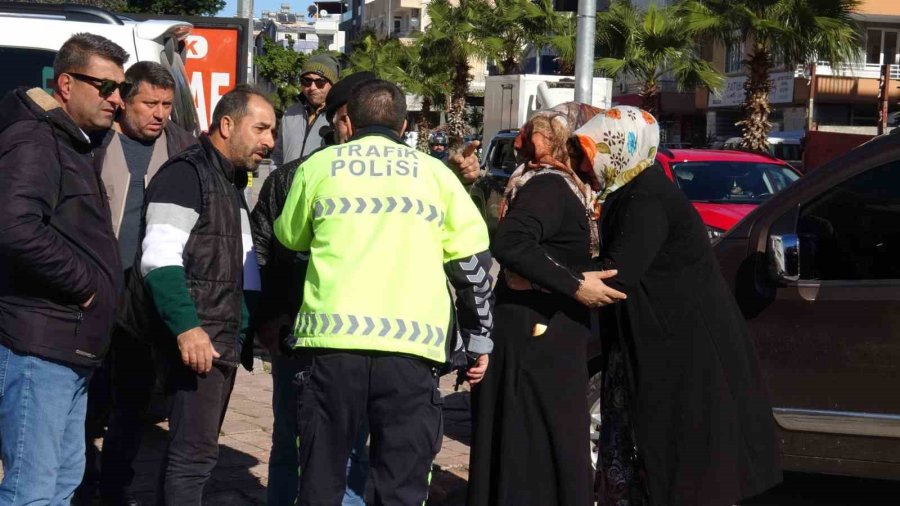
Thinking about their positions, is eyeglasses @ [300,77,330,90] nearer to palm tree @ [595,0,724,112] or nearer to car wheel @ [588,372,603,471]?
car wheel @ [588,372,603,471]

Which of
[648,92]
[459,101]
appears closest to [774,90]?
[459,101]

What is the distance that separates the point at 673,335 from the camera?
439 centimetres

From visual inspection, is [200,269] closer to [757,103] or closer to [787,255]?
[787,255]

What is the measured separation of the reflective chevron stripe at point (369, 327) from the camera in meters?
3.78

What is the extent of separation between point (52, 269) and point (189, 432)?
0.99 meters

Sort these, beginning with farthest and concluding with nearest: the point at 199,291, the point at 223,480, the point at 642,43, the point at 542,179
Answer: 1. the point at 642,43
2. the point at 223,480
3. the point at 542,179
4. the point at 199,291

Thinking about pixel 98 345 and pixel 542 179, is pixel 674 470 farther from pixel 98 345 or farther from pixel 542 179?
pixel 98 345

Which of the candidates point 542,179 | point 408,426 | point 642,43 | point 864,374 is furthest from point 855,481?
point 642,43

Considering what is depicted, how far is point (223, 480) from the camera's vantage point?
5895 mm

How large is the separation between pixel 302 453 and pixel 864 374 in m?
2.57

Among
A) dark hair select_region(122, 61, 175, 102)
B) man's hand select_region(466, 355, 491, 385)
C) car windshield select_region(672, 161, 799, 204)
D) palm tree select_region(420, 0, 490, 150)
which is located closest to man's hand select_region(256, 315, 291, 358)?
man's hand select_region(466, 355, 491, 385)

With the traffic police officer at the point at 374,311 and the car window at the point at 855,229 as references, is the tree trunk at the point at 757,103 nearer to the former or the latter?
the car window at the point at 855,229

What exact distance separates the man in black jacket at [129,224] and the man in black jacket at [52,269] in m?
1.11

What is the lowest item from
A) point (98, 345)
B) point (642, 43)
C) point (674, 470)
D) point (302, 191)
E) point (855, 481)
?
point (855, 481)
